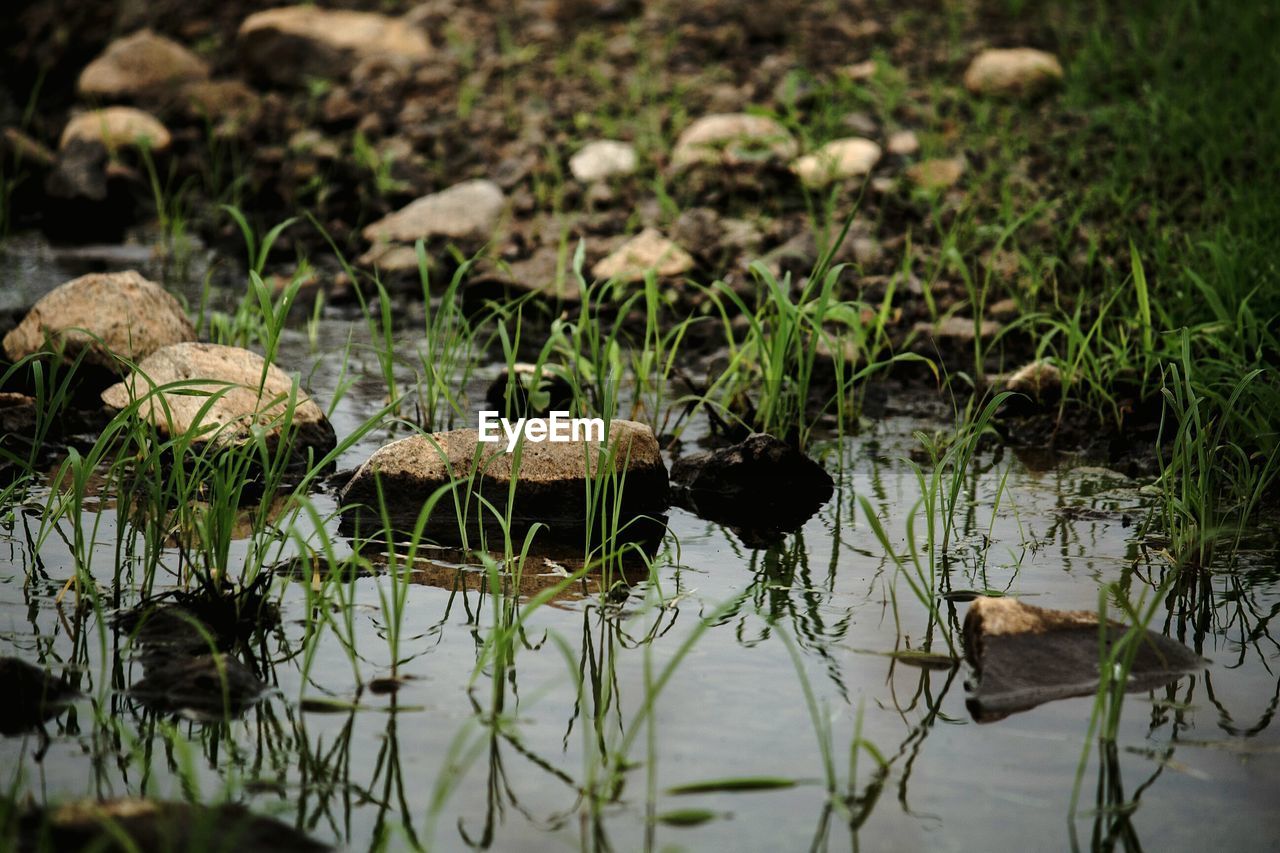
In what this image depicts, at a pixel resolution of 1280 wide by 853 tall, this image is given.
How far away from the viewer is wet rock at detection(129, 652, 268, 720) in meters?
2.16

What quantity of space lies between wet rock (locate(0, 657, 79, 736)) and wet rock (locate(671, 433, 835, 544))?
5.00ft

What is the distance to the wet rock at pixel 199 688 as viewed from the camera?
84.9 inches

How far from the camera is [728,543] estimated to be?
301cm

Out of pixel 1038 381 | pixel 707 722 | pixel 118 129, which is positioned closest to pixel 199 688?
pixel 707 722

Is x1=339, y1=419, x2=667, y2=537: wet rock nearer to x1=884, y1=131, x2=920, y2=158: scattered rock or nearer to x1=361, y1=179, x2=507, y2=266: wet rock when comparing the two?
x1=361, y1=179, x2=507, y2=266: wet rock

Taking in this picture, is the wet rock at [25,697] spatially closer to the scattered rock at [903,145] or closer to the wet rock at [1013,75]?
the scattered rock at [903,145]

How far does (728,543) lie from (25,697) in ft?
4.86

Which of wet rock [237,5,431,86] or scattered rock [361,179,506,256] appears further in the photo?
wet rock [237,5,431,86]

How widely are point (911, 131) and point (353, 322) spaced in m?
2.73

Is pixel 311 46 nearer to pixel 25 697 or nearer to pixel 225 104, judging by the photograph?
pixel 225 104

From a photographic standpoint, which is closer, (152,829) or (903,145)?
(152,829)

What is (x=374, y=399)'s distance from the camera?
404 centimetres

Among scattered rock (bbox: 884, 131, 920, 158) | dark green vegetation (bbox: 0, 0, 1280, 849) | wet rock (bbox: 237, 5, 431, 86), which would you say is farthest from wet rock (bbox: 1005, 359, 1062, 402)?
wet rock (bbox: 237, 5, 431, 86)

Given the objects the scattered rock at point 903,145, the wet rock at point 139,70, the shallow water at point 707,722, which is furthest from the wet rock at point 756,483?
the wet rock at point 139,70
